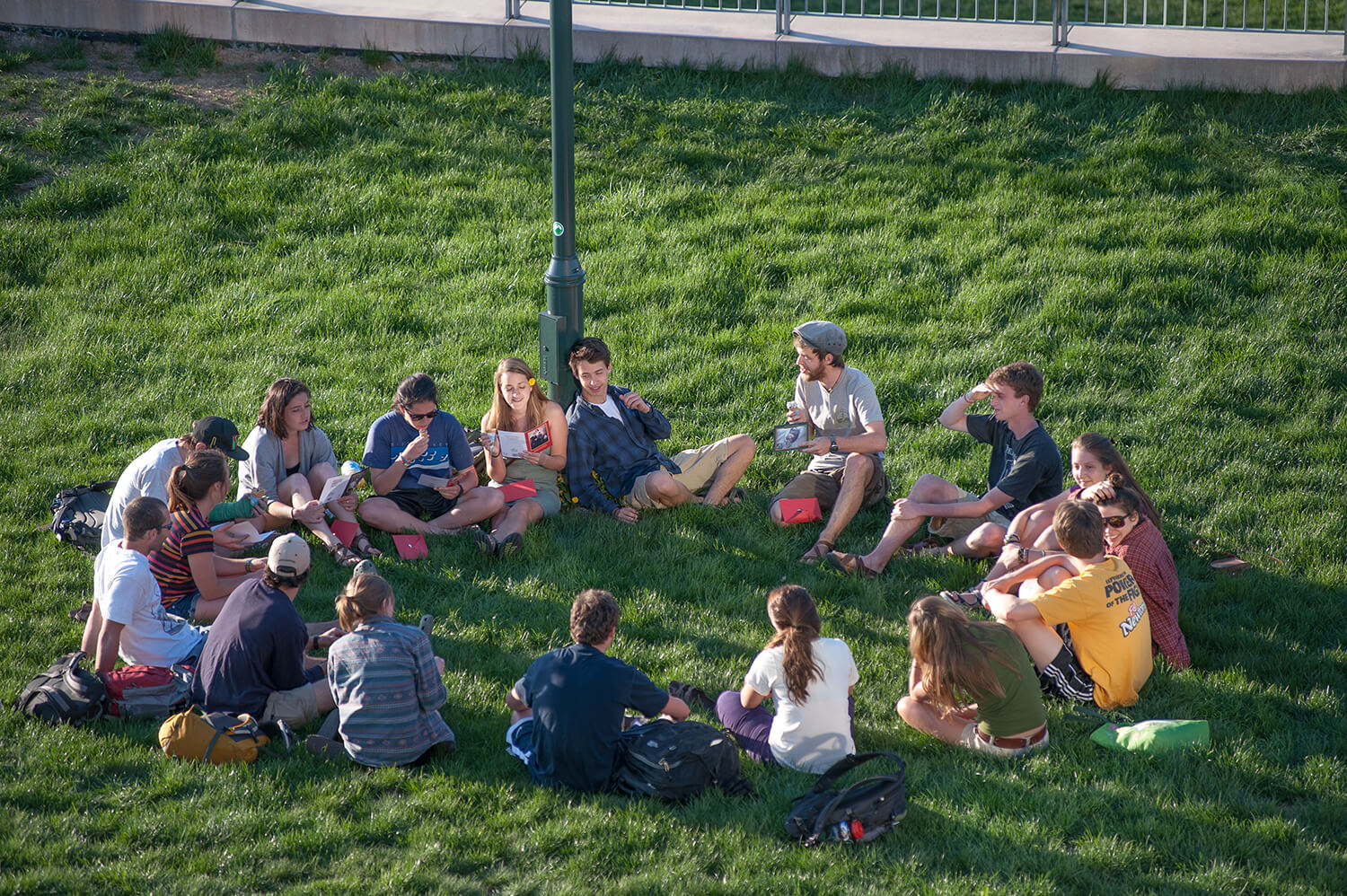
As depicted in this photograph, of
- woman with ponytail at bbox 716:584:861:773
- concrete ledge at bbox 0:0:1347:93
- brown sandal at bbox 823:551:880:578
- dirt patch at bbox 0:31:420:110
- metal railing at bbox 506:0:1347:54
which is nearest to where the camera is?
woman with ponytail at bbox 716:584:861:773

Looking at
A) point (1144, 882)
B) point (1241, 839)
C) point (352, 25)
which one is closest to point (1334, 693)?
point (1241, 839)

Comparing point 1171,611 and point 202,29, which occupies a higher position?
point 202,29

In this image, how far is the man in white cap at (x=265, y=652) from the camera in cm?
604

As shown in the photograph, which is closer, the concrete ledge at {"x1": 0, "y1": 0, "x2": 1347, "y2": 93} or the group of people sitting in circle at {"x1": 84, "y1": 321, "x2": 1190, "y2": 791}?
the group of people sitting in circle at {"x1": 84, "y1": 321, "x2": 1190, "y2": 791}


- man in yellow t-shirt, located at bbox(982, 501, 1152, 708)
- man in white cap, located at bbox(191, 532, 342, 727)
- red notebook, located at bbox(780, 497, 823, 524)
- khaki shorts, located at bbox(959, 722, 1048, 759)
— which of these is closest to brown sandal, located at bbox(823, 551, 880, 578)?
red notebook, located at bbox(780, 497, 823, 524)

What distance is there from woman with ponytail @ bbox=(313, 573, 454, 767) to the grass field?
142mm

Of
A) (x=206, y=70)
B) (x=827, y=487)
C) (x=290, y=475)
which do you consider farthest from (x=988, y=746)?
(x=206, y=70)

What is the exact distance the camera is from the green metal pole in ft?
26.5

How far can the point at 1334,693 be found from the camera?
6484 mm

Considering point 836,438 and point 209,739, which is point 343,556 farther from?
point 836,438

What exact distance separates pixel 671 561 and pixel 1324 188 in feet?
25.0

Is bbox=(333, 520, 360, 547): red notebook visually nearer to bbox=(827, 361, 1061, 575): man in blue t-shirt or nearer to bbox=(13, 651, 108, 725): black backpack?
bbox=(13, 651, 108, 725): black backpack

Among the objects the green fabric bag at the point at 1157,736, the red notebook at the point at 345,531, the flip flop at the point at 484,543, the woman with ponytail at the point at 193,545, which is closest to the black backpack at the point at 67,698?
the woman with ponytail at the point at 193,545

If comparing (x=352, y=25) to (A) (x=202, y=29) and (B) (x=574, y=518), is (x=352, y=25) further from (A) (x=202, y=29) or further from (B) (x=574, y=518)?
(B) (x=574, y=518)
